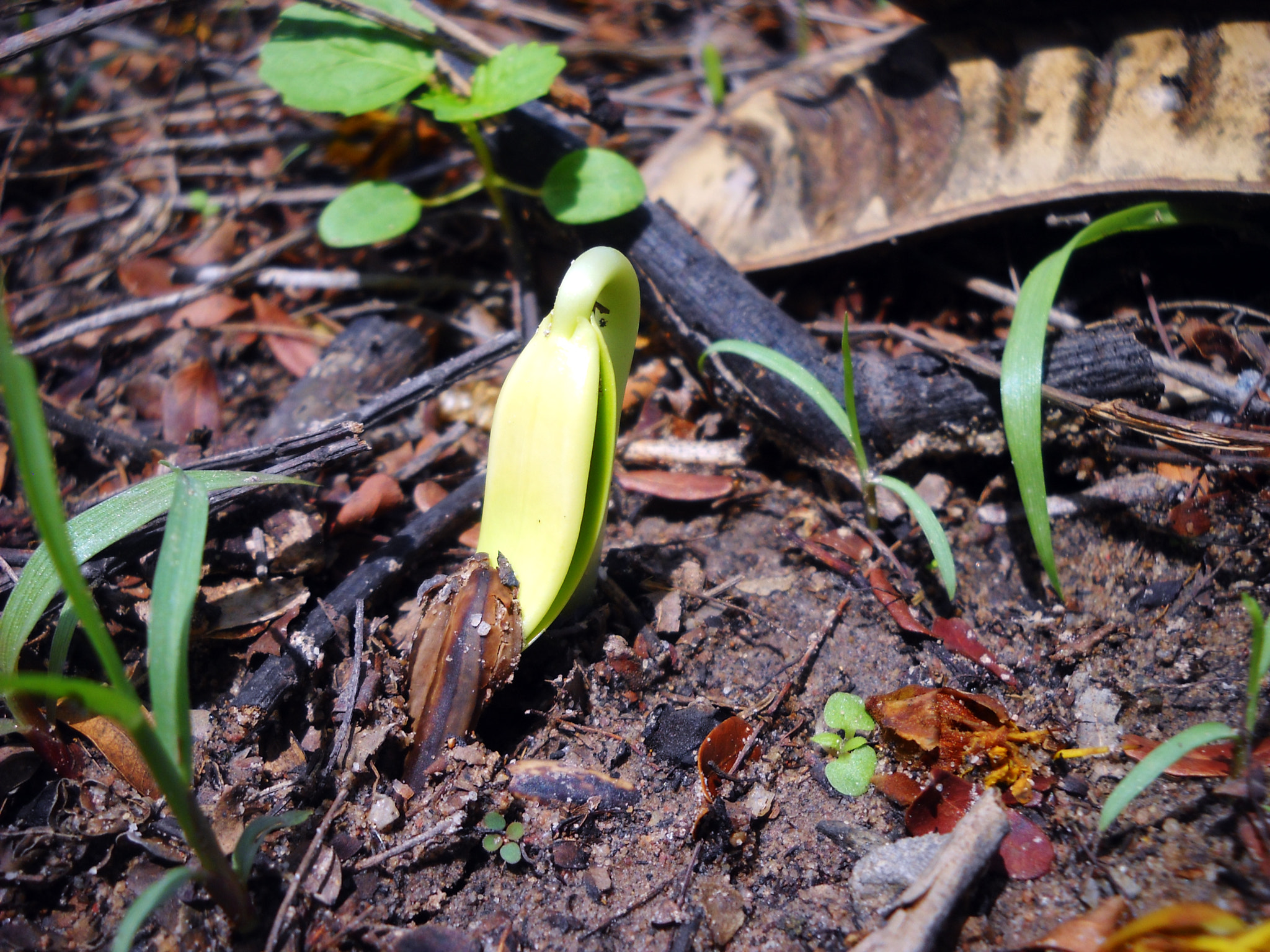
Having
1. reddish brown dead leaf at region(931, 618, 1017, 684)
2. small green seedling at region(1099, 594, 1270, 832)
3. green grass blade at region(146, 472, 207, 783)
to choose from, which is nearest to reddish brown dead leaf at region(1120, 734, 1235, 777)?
small green seedling at region(1099, 594, 1270, 832)

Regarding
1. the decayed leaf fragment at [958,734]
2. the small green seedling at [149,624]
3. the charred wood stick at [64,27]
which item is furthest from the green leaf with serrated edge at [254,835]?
the charred wood stick at [64,27]

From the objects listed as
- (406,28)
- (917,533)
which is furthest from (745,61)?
(917,533)

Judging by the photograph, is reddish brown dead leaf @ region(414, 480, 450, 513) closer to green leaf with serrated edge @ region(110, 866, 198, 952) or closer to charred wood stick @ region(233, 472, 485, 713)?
charred wood stick @ region(233, 472, 485, 713)

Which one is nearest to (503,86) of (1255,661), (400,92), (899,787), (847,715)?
(400,92)

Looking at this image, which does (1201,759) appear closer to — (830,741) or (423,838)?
(830,741)

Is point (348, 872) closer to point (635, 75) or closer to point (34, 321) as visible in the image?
point (34, 321)

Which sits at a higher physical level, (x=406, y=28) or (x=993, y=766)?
(x=406, y=28)
